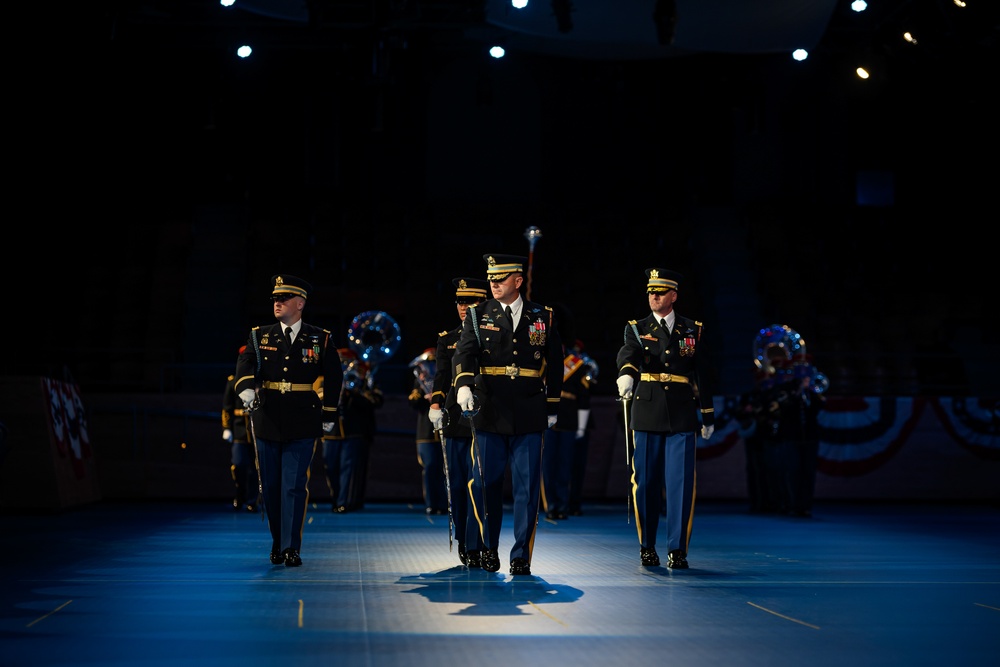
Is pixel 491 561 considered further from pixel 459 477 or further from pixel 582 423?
pixel 582 423

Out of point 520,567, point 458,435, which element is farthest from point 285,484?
point 520,567

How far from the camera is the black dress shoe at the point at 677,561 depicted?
27.3ft

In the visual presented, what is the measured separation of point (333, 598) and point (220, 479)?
10299mm

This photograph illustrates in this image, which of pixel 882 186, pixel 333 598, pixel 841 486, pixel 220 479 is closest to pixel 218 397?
pixel 220 479

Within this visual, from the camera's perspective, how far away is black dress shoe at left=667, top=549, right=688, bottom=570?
8328mm

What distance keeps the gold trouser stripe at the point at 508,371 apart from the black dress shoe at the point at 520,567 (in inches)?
46.8

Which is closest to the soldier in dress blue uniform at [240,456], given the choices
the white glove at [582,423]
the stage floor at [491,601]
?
the stage floor at [491,601]

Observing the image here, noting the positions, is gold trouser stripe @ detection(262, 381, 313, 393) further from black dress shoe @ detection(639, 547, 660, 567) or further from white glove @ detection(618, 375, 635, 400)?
black dress shoe @ detection(639, 547, 660, 567)

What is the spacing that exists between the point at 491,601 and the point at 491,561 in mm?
1517

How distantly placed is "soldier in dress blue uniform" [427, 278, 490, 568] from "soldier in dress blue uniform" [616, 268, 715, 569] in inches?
45.8

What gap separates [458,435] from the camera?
30.0 ft

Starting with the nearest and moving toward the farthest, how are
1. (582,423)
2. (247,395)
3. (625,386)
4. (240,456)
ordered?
(247,395) < (625,386) < (582,423) < (240,456)

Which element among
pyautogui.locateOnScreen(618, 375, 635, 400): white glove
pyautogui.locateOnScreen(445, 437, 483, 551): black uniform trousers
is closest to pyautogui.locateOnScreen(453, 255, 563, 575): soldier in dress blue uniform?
pyautogui.locateOnScreen(618, 375, 635, 400): white glove

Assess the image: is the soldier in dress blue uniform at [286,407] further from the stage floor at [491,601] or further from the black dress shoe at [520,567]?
the black dress shoe at [520,567]
